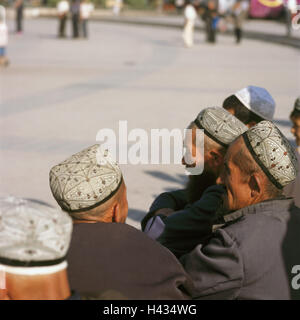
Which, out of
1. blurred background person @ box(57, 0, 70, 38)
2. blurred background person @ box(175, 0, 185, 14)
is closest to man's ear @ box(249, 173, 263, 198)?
blurred background person @ box(57, 0, 70, 38)

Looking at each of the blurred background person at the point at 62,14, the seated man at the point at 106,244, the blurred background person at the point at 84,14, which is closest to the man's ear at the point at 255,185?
the seated man at the point at 106,244

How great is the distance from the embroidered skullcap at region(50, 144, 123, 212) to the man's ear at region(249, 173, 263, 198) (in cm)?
54

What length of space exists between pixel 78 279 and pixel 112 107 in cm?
908

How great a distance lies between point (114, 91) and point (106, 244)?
1092 cm

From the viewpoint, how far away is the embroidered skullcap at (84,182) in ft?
7.81

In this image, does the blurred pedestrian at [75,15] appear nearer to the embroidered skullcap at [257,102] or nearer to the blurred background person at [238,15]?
the blurred background person at [238,15]

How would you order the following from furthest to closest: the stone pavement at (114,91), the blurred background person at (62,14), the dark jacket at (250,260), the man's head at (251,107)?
1. the blurred background person at (62,14)
2. the stone pavement at (114,91)
3. the man's head at (251,107)
4. the dark jacket at (250,260)

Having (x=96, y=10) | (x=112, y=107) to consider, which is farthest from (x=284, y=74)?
(x=96, y=10)

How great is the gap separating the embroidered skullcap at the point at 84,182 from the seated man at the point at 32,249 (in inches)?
19.7

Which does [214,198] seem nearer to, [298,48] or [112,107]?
[112,107]

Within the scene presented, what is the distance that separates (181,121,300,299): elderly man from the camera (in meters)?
2.34

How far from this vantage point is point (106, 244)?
225 cm

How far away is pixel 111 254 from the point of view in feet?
7.30

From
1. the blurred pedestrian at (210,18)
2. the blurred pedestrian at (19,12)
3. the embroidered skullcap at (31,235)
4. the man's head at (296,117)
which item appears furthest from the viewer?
the blurred pedestrian at (19,12)
